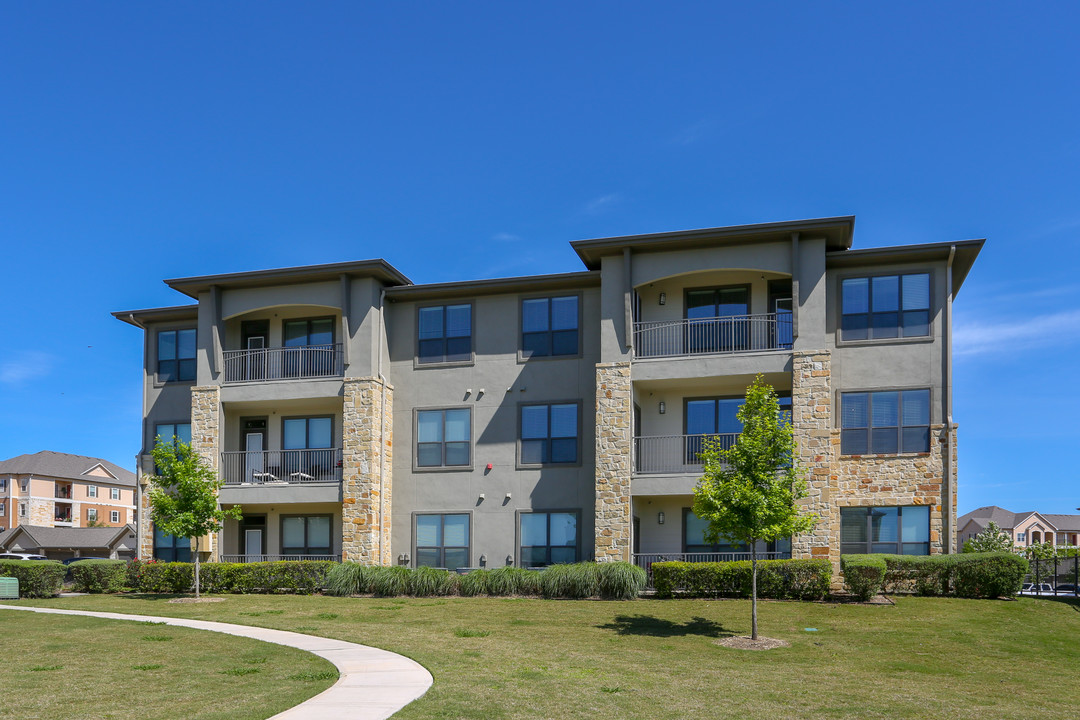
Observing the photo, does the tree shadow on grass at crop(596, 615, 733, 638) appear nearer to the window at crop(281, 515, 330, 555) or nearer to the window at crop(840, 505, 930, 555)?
the window at crop(840, 505, 930, 555)

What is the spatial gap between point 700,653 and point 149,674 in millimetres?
8158

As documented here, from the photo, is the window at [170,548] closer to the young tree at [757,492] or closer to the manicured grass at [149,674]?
the manicured grass at [149,674]

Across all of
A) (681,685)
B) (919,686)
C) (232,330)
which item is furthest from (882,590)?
(232,330)

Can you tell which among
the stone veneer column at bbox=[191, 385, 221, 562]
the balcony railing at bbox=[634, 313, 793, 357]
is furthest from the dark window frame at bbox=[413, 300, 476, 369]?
the stone veneer column at bbox=[191, 385, 221, 562]

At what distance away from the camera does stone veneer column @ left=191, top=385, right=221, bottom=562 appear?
28.3 metres

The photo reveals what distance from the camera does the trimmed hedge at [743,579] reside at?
21703 millimetres

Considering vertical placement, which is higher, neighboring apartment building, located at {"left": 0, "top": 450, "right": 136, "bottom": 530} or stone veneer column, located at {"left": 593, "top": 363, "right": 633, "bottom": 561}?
stone veneer column, located at {"left": 593, "top": 363, "right": 633, "bottom": 561}

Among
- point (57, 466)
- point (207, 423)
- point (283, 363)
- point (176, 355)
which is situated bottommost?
point (57, 466)

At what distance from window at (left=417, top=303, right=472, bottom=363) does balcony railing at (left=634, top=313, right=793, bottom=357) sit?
17.6 feet

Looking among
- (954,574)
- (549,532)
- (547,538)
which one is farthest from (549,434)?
(954,574)

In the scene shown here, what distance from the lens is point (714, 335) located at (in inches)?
1013

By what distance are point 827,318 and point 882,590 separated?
708 cm

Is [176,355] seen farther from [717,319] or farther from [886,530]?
[886,530]

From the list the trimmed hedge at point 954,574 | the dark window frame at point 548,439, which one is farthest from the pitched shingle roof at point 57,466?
the trimmed hedge at point 954,574
